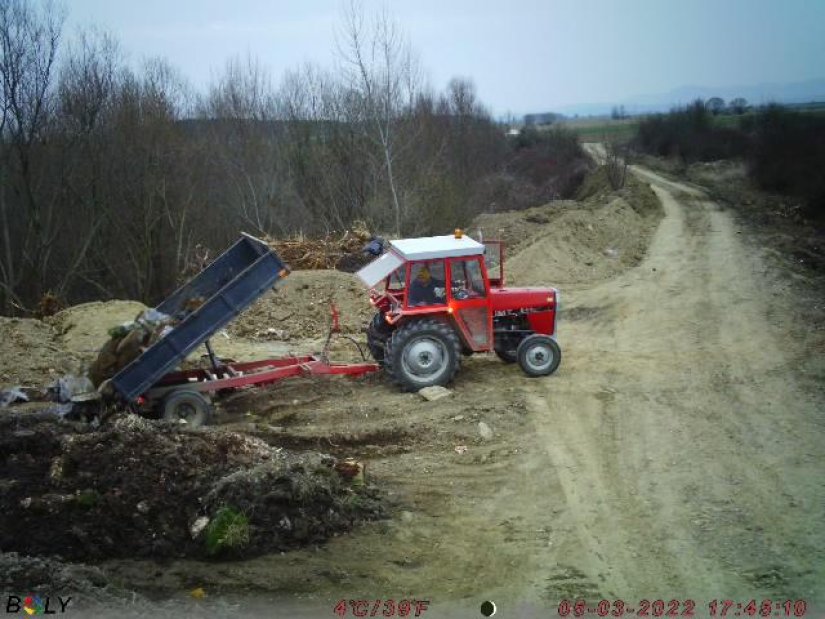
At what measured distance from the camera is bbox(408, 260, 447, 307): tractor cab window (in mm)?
10312

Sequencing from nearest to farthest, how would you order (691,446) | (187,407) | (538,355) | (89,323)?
(691,446) < (187,407) < (538,355) < (89,323)

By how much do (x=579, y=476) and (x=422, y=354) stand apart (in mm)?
3061

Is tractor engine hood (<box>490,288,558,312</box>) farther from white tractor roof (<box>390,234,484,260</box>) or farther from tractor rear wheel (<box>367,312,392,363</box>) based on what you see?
tractor rear wheel (<box>367,312,392,363</box>)

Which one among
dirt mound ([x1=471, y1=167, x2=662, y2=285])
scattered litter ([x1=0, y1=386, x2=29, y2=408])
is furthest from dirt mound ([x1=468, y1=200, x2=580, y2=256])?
scattered litter ([x1=0, y1=386, x2=29, y2=408])

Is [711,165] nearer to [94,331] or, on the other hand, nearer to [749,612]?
[94,331]

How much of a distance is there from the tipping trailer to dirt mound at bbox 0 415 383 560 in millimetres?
A: 1212

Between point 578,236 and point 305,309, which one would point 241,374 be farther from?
point 578,236

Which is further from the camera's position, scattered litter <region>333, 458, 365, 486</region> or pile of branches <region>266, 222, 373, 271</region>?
pile of branches <region>266, 222, 373, 271</region>

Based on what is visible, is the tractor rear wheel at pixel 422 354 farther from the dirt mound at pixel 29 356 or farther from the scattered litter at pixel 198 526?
the dirt mound at pixel 29 356

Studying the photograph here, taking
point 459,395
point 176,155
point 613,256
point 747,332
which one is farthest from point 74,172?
point 747,332

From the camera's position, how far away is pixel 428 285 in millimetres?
10414

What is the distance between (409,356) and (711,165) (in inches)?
1383

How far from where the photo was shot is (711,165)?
133 feet

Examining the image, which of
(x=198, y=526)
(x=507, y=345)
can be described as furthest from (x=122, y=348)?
(x=507, y=345)
